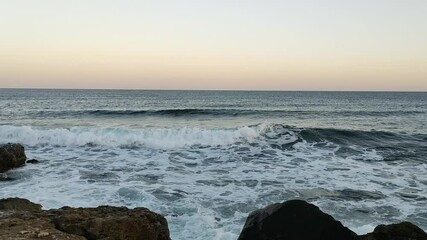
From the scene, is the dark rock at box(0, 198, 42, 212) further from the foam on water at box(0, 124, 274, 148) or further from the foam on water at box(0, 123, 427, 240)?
the foam on water at box(0, 124, 274, 148)

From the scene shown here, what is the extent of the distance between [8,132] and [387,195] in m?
18.5

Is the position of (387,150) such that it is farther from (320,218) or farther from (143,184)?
(320,218)

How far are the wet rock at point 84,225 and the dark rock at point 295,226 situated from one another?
138 centimetres

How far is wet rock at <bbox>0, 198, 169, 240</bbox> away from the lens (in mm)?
4219

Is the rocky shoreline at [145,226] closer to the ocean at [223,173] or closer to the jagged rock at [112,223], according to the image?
the jagged rock at [112,223]

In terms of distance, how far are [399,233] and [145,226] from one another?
345cm

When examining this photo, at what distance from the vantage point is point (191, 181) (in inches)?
420

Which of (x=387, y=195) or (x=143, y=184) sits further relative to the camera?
(x=143, y=184)

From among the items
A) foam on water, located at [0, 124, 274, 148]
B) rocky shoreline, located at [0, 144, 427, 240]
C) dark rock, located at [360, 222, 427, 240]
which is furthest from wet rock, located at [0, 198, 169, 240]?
foam on water, located at [0, 124, 274, 148]

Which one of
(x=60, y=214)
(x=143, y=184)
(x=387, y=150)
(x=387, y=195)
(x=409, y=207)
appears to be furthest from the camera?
(x=387, y=150)

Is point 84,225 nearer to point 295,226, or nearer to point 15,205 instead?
point 15,205

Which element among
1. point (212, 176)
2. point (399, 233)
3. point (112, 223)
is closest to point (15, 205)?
point (112, 223)

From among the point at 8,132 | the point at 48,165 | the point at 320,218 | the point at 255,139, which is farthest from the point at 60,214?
the point at 8,132

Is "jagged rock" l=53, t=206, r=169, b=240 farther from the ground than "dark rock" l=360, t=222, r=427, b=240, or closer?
farther from the ground
